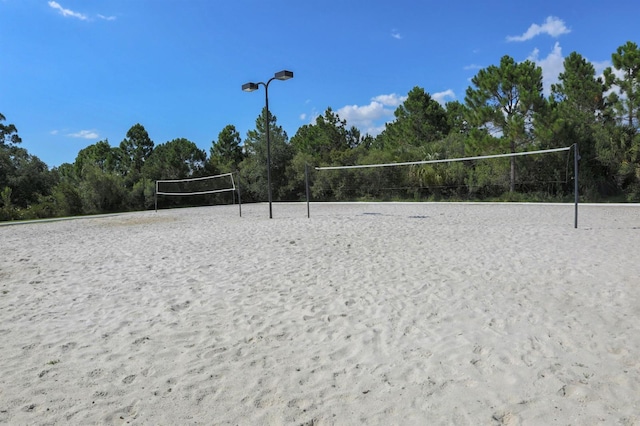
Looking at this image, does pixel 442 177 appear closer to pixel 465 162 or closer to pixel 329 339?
pixel 465 162

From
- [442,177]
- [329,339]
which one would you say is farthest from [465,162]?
[329,339]

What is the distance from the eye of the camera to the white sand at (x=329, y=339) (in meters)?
1.92

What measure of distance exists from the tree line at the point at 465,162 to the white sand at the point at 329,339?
12.1 m

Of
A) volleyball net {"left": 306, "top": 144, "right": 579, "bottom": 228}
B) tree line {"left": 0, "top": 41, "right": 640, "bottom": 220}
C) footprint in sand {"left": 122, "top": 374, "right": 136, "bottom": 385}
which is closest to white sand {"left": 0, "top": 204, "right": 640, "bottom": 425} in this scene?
footprint in sand {"left": 122, "top": 374, "right": 136, "bottom": 385}

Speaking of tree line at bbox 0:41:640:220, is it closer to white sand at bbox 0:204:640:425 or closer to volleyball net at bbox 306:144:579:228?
volleyball net at bbox 306:144:579:228

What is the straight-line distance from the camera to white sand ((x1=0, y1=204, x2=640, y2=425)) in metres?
1.92

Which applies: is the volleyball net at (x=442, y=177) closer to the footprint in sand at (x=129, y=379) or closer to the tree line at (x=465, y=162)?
the tree line at (x=465, y=162)

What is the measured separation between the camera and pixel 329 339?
2738 mm

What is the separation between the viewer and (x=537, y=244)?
6055 millimetres

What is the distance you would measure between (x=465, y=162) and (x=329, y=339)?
56.6ft

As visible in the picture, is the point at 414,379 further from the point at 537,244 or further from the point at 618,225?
the point at 618,225

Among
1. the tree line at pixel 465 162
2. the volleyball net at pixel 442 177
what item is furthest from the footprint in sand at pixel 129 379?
the tree line at pixel 465 162

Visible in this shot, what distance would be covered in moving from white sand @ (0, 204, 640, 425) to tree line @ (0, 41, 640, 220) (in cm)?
1210

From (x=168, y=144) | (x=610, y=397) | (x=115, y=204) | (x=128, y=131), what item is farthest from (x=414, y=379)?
(x=128, y=131)
